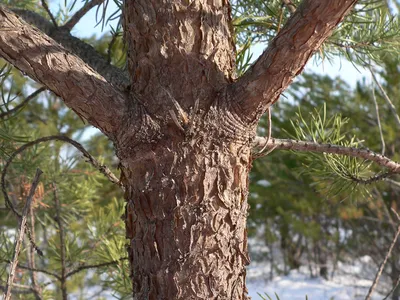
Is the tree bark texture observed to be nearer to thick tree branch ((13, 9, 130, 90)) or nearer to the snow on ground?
thick tree branch ((13, 9, 130, 90))

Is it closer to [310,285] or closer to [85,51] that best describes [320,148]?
[85,51]

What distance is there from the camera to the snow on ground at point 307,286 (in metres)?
4.05

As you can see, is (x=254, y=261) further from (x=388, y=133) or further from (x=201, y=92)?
(x=201, y=92)

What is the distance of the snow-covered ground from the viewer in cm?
406

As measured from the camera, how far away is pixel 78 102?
0.49 meters

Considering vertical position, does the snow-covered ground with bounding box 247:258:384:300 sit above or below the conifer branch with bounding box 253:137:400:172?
below

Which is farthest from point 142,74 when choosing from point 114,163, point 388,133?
point 114,163

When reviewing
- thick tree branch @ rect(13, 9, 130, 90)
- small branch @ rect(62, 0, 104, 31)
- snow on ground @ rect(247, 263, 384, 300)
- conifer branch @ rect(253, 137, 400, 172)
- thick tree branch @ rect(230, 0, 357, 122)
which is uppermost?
small branch @ rect(62, 0, 104, 31)

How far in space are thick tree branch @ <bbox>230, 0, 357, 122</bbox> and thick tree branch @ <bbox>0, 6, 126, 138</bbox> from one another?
12 cm

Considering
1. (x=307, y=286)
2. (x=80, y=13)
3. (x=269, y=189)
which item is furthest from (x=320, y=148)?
(x=307, y=286)

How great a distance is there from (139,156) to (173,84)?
0.26ft

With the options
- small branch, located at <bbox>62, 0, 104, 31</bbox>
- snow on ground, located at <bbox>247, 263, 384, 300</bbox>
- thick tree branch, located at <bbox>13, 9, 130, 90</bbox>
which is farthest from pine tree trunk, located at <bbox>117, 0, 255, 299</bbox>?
snow on ground, located at <bbox>247, 263, 384, 300</bbox>

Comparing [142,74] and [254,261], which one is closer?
[142,74]

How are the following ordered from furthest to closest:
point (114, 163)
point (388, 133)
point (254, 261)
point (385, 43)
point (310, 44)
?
point (254, 261), point (114, 163), point (388, 133), point (385, 43), point (310, 44)
